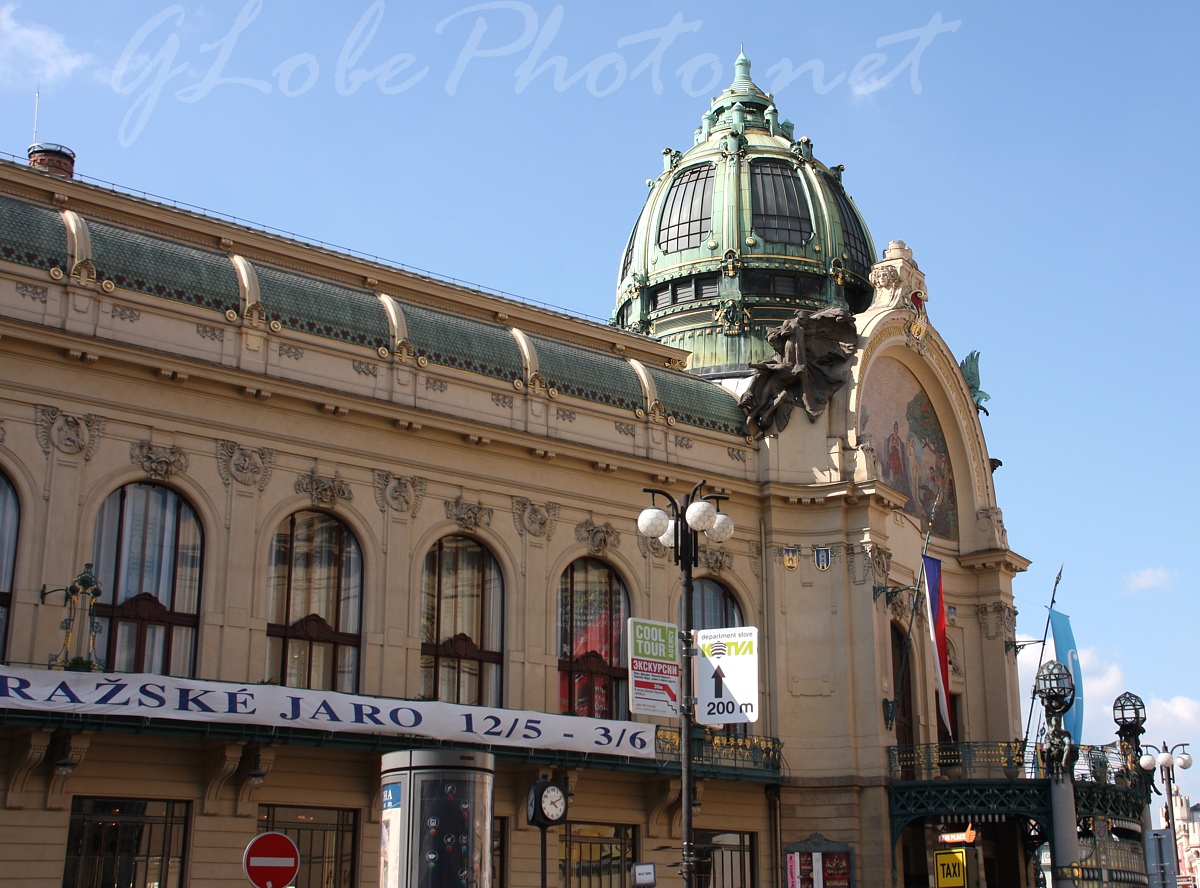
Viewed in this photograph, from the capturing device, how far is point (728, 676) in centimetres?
2205

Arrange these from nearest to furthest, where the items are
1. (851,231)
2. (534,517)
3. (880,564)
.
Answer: (534,517) → (880,564) → (851,231)

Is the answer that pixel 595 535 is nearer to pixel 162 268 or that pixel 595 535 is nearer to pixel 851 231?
pixel 162 268

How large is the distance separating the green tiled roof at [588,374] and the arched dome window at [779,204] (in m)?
11.0

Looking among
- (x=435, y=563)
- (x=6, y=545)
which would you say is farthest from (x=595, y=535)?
(x=6, y=545)

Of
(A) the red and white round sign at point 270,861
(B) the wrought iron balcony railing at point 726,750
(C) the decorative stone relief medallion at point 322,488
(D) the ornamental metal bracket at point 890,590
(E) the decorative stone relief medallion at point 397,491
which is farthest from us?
(D) the ornamental metal bracket at point 890,590

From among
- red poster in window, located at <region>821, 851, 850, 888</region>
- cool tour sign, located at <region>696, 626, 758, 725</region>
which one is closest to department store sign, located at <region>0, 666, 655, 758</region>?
red poster in window, located at <region>821, 851, 850, 888</region>

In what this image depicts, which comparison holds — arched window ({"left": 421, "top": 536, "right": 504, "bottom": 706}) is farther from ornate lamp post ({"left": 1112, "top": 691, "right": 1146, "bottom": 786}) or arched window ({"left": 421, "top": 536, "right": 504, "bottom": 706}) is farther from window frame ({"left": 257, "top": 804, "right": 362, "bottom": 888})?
ornate lamp post ({"left": 1112, "top": 691, "right": 1146, "bottom": 786})

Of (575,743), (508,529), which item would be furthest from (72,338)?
(575,743)

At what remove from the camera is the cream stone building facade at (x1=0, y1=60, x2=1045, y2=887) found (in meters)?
28.8

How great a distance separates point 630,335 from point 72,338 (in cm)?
1744

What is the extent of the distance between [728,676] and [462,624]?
44.1 ft

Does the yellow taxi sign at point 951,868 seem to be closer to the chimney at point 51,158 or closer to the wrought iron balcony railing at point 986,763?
the wrought iron balcony railing at point 986,763

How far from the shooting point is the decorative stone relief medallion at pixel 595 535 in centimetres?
3675

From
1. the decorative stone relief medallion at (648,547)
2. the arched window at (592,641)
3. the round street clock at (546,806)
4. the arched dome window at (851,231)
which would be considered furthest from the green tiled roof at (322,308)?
the arched dome window at (851,231)
